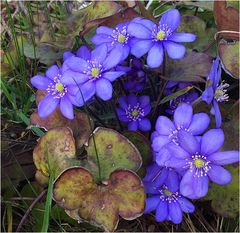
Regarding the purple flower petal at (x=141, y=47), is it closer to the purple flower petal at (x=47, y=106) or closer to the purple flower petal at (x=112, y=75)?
the purple flower petal at (x=112, y=75)

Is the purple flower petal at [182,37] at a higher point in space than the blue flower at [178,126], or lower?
higher

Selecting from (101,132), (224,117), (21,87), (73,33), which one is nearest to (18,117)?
(21,87)

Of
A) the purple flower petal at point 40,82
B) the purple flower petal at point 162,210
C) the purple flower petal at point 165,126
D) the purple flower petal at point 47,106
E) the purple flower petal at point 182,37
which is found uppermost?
the purple flower petal at point 182,37

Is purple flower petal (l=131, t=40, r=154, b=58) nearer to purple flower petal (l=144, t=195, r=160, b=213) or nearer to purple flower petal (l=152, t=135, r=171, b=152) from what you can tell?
purple flower petal (l=152, t=135, r=171, b=152)

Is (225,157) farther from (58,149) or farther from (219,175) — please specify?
(58,149)

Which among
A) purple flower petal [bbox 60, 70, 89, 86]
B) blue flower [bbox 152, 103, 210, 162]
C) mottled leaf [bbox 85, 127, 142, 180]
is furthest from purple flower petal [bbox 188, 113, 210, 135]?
purple flower petal [bbox 60, 70, 89, 86]

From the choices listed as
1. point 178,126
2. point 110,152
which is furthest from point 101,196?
point 178,126

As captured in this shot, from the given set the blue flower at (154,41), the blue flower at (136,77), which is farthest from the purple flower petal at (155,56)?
the blue flower at (136,77)
